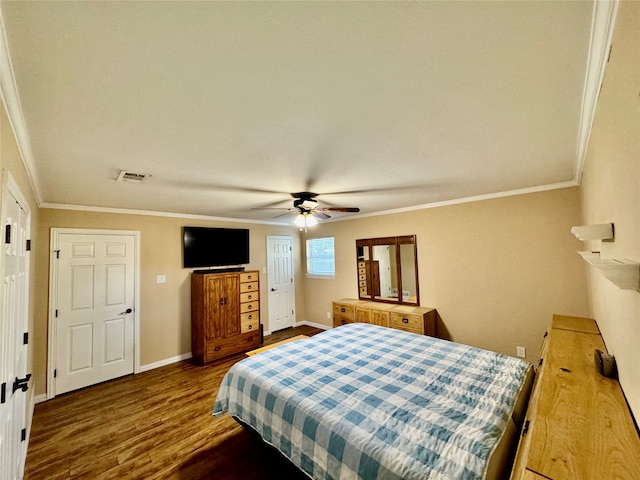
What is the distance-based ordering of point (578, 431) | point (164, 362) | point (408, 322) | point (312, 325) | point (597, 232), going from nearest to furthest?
point (578, 431), point (597, 232), point (408, 322), point (164, 362), point (312, 325)

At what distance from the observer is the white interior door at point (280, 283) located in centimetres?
552

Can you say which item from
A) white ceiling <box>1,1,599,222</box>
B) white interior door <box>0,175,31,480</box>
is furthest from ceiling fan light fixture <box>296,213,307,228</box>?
white interior door <box>0,175,31,480</box>

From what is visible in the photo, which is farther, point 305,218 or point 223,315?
point 223,315

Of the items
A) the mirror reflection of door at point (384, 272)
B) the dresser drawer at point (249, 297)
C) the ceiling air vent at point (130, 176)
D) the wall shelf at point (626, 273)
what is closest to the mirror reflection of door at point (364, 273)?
the mirror reflection of door at point (384, 272)

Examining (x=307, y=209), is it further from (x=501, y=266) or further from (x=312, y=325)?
(x=312, y=325)

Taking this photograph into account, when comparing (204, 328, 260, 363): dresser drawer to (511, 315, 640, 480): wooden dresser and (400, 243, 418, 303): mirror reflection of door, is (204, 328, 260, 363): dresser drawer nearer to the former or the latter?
(400, 243, 418, 303): mirror reflection of door

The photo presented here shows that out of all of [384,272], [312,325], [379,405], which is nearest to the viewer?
[379,405]

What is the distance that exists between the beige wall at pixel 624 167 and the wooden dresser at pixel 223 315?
424 centimetres

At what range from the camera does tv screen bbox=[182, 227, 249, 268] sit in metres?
4.39

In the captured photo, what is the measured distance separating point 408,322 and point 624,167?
3249 millimetres

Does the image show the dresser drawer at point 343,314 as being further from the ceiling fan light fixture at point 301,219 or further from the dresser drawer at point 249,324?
the ceiling fan light fixture at point 301,219

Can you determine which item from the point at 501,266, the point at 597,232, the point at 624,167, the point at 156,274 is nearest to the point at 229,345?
the point at 156,274

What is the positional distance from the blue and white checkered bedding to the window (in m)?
2.83

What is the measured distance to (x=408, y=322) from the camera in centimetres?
386
